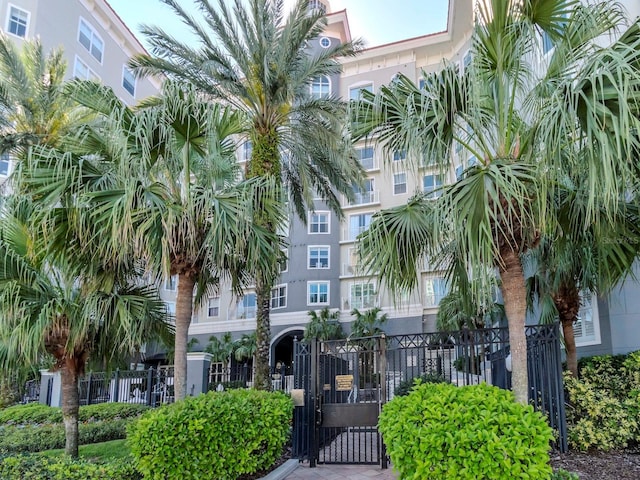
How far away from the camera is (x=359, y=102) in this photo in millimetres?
6820

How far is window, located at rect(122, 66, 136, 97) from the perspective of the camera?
30016mm

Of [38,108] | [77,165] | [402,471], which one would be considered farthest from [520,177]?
[38,108]

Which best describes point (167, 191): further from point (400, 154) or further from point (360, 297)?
point (360, 297)

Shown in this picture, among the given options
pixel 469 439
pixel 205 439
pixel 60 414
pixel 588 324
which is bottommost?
pixel 60 414

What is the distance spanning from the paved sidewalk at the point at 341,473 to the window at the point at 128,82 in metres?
28.2

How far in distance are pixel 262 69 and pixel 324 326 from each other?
20443 mm

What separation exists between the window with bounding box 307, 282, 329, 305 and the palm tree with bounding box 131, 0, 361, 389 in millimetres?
19362

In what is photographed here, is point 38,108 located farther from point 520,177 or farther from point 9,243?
point 520,177

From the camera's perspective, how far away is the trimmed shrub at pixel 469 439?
15.1 ft

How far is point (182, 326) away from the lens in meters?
7.87

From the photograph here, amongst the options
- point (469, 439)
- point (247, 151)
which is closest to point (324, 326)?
point (247, 151)

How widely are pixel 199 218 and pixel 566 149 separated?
17.0 ft

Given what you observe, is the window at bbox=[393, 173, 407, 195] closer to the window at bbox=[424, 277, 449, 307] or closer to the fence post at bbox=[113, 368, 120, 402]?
the window at bbox=[424, 277, 449, 307]

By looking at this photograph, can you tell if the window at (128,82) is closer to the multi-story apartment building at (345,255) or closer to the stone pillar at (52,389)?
the multi-story apartment building at (345,255)
